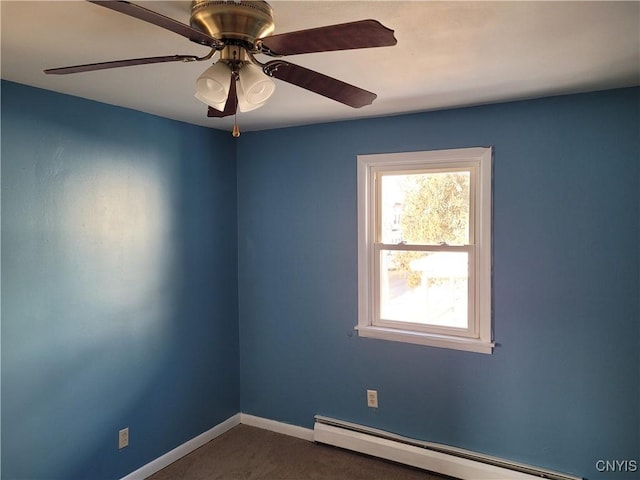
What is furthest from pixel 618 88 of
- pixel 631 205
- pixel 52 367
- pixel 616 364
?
pixel 52 367

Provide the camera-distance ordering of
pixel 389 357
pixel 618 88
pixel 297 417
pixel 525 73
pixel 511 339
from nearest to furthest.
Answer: pixel 525 73 → pixel 618 88 → pixel 511 339 → pixel 389 357 → pixel 297 417

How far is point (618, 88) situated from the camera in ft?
8.17

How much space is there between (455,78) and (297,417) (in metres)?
2.65

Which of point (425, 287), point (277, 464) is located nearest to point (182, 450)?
point (277, 464)

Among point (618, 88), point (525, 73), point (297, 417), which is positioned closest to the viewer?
point (525, 73)

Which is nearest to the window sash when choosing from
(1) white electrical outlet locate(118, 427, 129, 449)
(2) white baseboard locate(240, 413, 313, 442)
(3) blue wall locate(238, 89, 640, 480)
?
(3) blue wall locate(238, 89, 640, 480)

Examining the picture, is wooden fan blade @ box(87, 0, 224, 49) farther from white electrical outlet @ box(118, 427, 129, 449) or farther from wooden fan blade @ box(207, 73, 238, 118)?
white electrical outlet @ box(118, 427, 129, 449)

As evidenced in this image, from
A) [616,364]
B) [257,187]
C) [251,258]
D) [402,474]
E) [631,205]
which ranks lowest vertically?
[402,474]

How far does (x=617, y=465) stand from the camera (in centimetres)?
260

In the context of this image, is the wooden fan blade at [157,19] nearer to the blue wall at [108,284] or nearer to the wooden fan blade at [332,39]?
the wooden fan blade at [332,39]

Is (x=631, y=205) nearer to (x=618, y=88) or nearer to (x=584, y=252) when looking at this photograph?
(x=584, y=252)

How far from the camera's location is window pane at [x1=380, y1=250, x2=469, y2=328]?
3051 millimetres

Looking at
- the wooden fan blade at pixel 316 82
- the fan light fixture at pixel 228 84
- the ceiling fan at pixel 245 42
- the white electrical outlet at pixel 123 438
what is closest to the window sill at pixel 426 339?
the white electrical outlet at pixel 123 438

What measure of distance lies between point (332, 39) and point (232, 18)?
30cm
